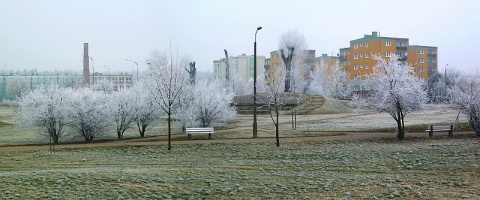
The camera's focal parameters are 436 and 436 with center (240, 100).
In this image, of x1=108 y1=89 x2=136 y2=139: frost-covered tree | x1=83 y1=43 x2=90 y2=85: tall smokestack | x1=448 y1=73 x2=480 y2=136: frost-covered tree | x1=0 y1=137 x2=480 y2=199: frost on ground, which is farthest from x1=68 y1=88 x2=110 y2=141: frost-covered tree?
x1=83 y1=43 x2=90 y2=85: tall smokestack

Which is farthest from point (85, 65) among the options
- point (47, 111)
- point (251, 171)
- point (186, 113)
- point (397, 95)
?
point (251, 171)

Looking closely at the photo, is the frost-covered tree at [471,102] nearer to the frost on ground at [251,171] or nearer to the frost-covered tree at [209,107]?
the frost on ground at [251,171]

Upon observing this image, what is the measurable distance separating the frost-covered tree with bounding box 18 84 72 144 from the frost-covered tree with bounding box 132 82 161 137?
199 inches

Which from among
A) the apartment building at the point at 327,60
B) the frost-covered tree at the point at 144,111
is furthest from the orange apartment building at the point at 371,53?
the frost-covered tree at the point at 144,111

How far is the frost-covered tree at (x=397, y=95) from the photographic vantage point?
27.9m

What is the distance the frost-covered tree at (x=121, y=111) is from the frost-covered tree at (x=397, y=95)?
17529 mm

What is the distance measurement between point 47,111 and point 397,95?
2277cm

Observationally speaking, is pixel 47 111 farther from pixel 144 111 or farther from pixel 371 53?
pixel 371 53

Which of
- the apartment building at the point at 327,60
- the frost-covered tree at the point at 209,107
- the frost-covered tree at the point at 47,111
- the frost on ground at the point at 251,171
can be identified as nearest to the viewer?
the frost on ground at the point at 251,171

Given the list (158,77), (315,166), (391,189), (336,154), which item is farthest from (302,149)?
(158,77)

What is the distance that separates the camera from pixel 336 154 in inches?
861

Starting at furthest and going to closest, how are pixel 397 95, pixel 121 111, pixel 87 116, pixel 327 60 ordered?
pixel 327 60
pixel 121 111
pixel 87 116
pixel 397 95

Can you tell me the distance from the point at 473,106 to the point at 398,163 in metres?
12.9

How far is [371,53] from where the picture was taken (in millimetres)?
84062
